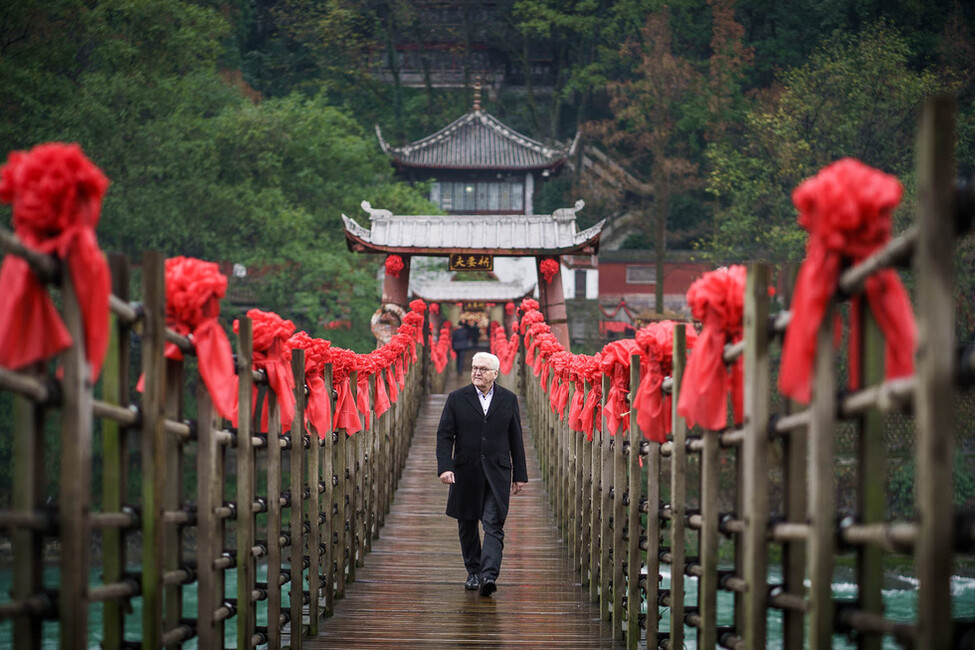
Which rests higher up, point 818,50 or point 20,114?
point 818,50

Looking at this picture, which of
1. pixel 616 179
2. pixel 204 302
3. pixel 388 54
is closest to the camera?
pixel 204 302

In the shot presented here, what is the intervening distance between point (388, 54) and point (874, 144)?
1580cm

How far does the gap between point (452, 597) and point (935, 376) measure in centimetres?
384

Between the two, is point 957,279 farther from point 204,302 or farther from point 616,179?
point 204,302

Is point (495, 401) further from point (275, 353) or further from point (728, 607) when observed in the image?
point (728, 607)

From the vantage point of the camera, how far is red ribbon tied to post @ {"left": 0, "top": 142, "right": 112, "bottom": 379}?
89.8 inches

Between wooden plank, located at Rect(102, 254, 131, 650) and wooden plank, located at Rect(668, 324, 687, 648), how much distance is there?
1.82 metres

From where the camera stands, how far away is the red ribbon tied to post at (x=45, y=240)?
228 centimetres

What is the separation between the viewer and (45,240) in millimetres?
2361

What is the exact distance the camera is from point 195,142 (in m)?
17.6

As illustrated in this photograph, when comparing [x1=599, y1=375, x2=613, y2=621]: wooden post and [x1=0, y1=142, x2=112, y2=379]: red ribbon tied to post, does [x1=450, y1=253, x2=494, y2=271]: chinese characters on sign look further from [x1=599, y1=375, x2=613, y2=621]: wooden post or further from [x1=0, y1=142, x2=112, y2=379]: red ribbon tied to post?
[x1=0, y1=142, x2=112, y2=379]: red ribbon tied to post

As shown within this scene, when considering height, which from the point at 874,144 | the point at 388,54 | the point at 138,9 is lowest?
the point at 874,144

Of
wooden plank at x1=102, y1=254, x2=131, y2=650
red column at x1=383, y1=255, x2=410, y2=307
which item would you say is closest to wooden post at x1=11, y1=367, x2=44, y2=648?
wooden plank at x1=102, y1=254, x2=131, y2=650

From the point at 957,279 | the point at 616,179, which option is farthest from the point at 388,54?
the point at 957,279
